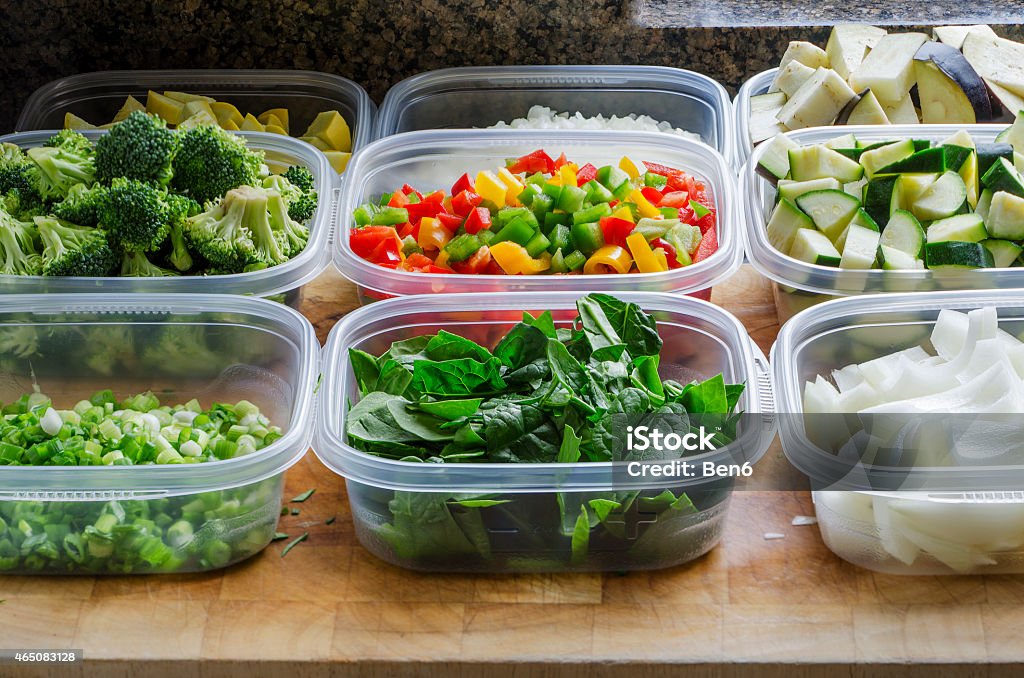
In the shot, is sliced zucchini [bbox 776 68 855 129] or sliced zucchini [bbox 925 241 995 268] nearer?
sliced zucchini [bbox 925 241 995 268]

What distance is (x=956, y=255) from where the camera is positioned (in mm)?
1653

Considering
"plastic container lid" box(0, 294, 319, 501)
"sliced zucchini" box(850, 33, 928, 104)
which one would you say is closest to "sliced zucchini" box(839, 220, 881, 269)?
"sliced zucchini" box(850, 33, 928, 104)

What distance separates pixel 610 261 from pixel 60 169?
0.99m

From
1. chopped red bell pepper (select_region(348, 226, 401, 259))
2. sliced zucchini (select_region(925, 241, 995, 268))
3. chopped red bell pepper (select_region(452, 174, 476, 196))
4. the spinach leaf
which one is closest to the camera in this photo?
the spinach leaf

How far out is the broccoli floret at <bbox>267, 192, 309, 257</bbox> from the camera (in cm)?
181

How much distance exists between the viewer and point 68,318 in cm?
172

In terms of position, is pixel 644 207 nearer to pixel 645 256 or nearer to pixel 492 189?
pixel 645 256

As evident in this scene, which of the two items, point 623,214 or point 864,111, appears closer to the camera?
point 623,214

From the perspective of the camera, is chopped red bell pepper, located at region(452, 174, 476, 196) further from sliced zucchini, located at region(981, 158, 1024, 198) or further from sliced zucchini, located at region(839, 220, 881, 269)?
sliced zucchini, located at region(981, 158, 1024, 198)

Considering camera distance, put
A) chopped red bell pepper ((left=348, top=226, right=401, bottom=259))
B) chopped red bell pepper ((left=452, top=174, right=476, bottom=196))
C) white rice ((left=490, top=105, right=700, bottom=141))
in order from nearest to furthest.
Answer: chopped red bell pepper ((left=348, top=226, right=401, bottom=259)), chopped red bell pepper ((left=452, top=174, right=476, bottom=196)), white rice ((left=490, top=105, right=700, bottom=141))

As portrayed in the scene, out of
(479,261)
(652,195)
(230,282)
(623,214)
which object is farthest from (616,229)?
(230,282)

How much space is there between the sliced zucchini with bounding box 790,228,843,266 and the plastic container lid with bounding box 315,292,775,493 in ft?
0.68

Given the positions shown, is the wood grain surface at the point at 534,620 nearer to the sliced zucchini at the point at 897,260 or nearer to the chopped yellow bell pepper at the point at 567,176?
the sliced zucchini at the point at 897,260

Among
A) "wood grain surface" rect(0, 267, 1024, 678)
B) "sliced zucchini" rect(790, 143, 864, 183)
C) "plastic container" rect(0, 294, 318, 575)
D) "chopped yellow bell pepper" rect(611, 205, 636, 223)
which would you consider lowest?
"wood grain surface" rect(0, 267, 1024, 678)
